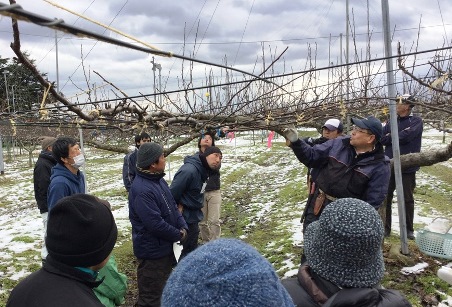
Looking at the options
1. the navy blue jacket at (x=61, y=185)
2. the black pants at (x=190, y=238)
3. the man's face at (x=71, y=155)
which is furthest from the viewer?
the black pants at (x=190, y=238)

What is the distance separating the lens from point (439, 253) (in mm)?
4051

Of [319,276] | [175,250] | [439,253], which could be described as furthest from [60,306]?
[439,253]

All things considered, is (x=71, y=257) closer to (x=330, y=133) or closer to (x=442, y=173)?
(x=330, y=133)

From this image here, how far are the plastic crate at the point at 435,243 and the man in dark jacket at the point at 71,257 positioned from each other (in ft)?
12.7

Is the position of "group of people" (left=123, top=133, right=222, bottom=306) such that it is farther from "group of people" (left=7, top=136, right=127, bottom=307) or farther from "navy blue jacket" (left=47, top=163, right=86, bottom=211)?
"group of people" (left=7, top=136, right=127, bottom=307)

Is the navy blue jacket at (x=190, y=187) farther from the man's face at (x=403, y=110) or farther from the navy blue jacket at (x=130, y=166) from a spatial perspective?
the man's face at (x=403, y=110)

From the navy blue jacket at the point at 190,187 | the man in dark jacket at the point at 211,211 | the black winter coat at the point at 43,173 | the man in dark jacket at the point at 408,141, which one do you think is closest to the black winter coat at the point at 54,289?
the navy blue jacket at the point at 190,187

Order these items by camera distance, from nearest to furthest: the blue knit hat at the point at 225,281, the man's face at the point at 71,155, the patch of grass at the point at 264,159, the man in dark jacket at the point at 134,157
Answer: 1. the blue knit hat at the point at 225,281
2. the man's face at the point at 71,155
3. the man in dark jacket at the point at 134,157
4. the patch of grass at the point at 264,159

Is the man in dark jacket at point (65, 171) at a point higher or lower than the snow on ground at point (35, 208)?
higher

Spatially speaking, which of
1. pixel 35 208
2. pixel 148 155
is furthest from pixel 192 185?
pixel 35 208

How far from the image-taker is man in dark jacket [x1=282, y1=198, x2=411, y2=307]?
1271mm

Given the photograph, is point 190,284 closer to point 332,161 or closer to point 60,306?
point 60,306

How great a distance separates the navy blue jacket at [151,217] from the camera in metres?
3.08

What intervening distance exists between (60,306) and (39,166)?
363 cm
